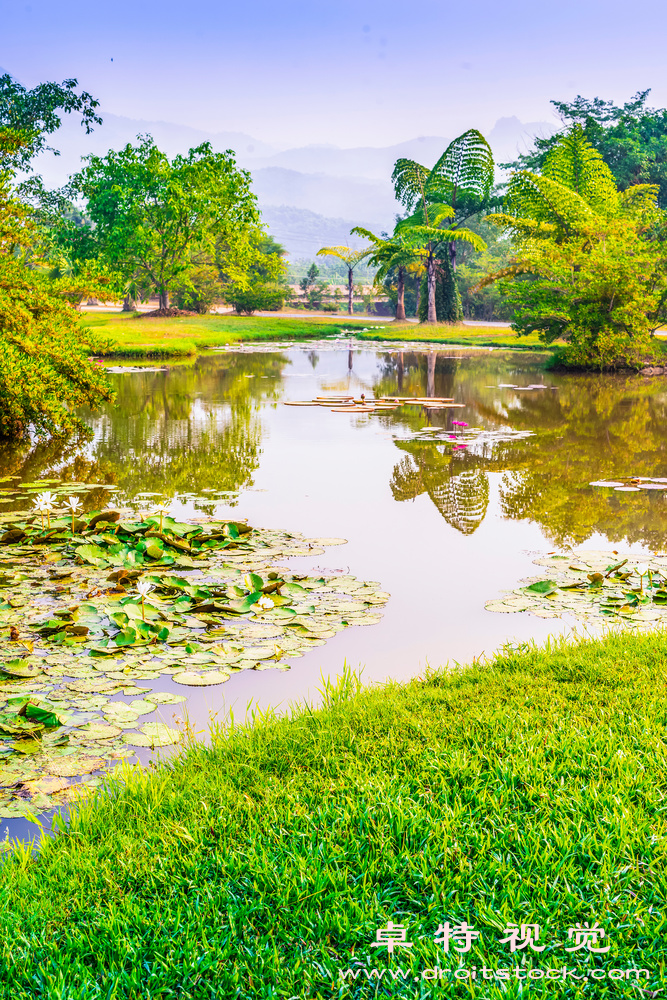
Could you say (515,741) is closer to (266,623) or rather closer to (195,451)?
(266,623)

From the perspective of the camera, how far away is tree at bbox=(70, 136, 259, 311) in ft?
125

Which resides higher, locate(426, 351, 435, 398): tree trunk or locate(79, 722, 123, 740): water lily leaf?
locate(426, 351, 435, 398): tree trunk

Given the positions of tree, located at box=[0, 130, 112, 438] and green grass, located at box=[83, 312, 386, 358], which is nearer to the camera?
tree, located at box=[0, 130, 112, 438]

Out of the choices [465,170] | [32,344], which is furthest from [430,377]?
[465,170]

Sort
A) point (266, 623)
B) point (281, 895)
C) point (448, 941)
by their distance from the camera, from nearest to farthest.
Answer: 1. point (448, 941)
2. point (281, 895)
3. point (266, 623)

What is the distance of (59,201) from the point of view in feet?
159

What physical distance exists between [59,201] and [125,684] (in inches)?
1998

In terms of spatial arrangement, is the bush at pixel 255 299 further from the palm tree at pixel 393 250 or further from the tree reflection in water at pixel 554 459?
the tree reflection in water at pixel 554 459

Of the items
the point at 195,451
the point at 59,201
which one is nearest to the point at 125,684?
the point at 195,451

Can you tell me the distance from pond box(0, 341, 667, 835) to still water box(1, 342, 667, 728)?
24mm

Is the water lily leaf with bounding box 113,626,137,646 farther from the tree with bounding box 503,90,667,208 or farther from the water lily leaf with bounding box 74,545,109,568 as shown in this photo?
the tree with bounding box 503,90,667,208

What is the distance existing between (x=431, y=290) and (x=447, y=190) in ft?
16.7

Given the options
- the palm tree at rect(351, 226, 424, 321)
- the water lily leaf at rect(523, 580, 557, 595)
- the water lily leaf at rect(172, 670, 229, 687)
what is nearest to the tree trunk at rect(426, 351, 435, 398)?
the palm tree at rect(351, 226, 424, 321)

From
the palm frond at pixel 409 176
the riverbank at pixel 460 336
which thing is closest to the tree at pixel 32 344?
the riverbank at pixel 460 336
